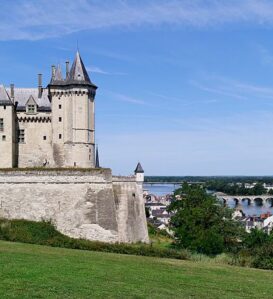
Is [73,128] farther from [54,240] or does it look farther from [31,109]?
[54,240]

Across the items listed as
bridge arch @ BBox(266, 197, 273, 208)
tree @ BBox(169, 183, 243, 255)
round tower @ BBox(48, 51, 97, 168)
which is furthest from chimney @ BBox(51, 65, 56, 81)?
bridge arch @ BBox(266, 197, 273, 208)

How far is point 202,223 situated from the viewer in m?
41.5

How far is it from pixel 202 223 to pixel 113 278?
24207 mm

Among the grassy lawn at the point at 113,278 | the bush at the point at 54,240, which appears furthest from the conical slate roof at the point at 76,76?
the grassy lawn at the point at 113,278

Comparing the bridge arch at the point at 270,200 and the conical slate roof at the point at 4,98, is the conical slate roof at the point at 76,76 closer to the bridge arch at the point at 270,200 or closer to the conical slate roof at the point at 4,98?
the conical slate roof at the point at 4,98

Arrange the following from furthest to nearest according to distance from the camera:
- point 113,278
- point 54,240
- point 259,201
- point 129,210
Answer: point 259,201 → point 129,210 → point 54,240 → point 113,278

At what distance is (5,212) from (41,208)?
8.73ft

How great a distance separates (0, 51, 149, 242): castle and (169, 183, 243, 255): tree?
11.2 ft

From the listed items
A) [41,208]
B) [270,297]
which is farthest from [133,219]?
[270,297]

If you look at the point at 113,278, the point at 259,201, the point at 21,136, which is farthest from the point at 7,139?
the point at 259,201

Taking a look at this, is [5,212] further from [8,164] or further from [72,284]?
[72,284]

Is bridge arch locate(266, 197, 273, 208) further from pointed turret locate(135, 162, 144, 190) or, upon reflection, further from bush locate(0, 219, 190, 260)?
bush locate(0, 219, 190, 260)

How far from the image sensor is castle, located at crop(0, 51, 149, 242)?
37656 millimetres

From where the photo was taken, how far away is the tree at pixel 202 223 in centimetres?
3788
